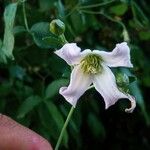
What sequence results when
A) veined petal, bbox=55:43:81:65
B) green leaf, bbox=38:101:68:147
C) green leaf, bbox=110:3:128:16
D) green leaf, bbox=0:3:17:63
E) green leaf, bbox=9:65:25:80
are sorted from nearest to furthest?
1. veined petal, bbox=55:43:81:65
2. green leaf, bbox=0:3:17:63
3. green leaf, bbox=38:101:68:147
4. green leaf, bbox=9:65:25:80
5. green leaf, bbox=110:3:128:16

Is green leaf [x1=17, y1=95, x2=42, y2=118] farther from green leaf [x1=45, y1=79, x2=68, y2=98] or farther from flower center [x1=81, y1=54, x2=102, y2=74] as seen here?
flower center [x1=81, y1=54, x2=102, y2=74]

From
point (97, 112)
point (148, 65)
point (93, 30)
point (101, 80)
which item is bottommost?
point (97, 112)

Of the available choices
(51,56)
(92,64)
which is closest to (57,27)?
(92,64)

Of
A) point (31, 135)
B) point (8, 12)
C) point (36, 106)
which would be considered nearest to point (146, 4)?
point (36, 106)

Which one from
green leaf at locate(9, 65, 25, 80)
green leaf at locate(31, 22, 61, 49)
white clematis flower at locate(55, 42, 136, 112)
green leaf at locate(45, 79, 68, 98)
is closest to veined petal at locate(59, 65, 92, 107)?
white clematis flower at locate(55, 42, 136, 112)

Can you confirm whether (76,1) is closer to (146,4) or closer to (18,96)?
(18,96)

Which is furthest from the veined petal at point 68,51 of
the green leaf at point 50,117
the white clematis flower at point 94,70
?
the green leaf at point 50,117

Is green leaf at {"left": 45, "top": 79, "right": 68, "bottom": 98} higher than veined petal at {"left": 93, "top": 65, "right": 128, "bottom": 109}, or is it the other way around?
veined petal at {"left": 93, "top": 65, "right": 128, "bottom": 109}
